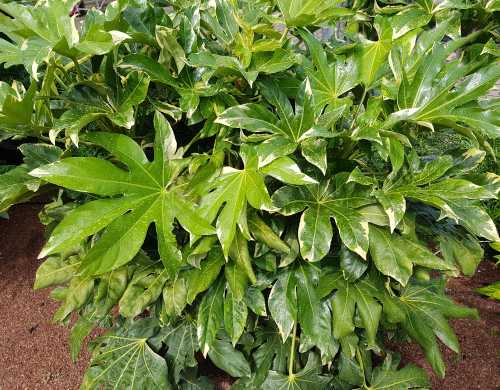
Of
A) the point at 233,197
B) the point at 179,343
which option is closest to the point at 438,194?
the point at 233,197

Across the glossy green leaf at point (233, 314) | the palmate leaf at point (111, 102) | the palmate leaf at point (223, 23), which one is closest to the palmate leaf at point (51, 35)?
the palmate leaf at point (111, 102)

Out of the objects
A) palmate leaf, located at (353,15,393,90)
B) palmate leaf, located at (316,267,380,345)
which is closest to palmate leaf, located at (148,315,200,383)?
palmate leaf, located at (316,267,380,345)

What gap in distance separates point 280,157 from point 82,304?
2.72ft

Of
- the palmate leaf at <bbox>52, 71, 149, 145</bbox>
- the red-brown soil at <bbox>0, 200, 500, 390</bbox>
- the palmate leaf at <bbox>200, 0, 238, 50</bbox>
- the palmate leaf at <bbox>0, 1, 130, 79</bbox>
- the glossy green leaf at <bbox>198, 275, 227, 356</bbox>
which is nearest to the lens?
the palmate leaf at <bbox>0, 1, 130, 79</bbox>

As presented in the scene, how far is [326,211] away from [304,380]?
28.1 inches

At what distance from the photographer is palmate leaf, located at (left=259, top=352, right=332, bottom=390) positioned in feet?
4.19

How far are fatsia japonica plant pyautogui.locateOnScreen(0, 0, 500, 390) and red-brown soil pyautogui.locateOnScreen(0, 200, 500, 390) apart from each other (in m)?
0.63

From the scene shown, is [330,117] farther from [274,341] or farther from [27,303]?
[27,303]

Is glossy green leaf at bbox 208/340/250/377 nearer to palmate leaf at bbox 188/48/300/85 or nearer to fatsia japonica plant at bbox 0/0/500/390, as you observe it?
fatsia japonica plant at bbox 0/0/500/390

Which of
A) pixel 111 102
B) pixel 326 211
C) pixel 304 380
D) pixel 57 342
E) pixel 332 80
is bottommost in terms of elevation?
pixel 57 342

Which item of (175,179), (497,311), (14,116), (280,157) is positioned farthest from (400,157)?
(497,311)

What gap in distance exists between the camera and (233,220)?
0.83 metres

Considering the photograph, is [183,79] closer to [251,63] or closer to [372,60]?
[251,63]

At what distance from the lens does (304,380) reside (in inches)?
50.6
